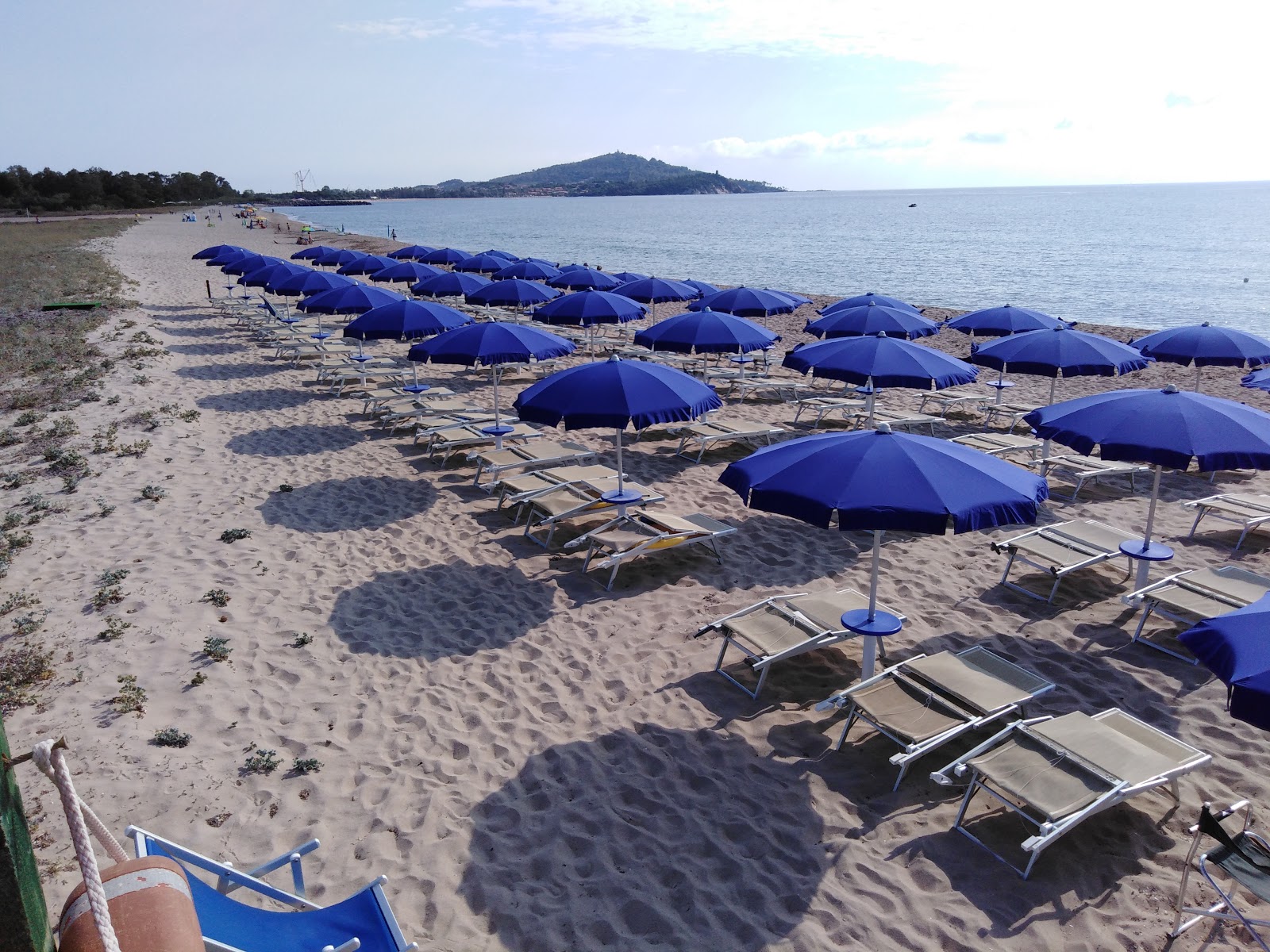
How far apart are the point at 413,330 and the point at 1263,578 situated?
869 centimetres

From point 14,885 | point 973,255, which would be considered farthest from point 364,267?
point 973,255

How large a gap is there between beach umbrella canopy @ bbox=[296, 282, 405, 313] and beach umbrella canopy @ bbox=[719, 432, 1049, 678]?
8.16 meters

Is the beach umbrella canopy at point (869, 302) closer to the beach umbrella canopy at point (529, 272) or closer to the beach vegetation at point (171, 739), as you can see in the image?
the beach umbrella canopy at point (529, 272)

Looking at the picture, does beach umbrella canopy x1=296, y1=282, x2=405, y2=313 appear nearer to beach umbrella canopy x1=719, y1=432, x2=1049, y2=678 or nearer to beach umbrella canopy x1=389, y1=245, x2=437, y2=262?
beach umbrella canopy x1=719, y1=432, x2=1049, y2=678

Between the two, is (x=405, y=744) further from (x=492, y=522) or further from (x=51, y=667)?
(x=492, y=522)

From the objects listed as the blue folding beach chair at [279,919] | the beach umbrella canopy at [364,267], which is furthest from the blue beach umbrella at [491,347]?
the beach umbrella canopy at [364,267]

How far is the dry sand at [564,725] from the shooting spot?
3.73 meters

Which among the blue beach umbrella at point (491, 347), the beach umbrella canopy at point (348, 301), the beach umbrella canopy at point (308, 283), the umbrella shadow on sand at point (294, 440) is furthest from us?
the beach umbrella canopy at point (308, 283)

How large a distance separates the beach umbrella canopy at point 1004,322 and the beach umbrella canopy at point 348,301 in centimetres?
870

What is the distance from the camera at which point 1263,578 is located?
242 inches

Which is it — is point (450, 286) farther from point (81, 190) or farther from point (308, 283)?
point (81, 190)

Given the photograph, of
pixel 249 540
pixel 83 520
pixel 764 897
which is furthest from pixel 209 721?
pixel 83 520

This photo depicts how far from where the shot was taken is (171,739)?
4.70 metres

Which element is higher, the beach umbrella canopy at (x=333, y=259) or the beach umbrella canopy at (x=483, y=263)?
the beach umbrella canopy at (x=333, y=259)
